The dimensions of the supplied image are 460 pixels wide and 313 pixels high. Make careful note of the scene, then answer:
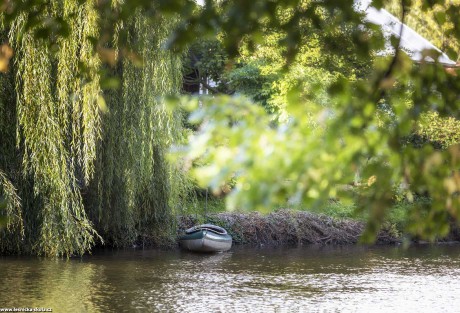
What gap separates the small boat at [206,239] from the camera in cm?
1897

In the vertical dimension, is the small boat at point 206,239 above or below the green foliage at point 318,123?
below

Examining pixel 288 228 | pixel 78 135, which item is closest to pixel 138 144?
pixel 78 135

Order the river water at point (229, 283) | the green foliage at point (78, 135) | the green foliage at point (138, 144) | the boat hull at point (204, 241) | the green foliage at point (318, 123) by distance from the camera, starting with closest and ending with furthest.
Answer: the green foliage at point (318, 123) → the river water at point (229, 283) → the green foliage at point (78, 135) → the green foliage at point (138, 144) → the boat hull at point (204, 241)

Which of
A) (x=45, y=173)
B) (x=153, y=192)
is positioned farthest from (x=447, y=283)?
(x=45, y=173)

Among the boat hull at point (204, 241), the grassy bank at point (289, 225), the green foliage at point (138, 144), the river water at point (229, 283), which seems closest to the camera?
the river water at point (229, 283)

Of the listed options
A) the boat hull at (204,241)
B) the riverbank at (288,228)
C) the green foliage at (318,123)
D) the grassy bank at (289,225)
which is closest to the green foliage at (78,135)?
the boat hull at (204,241)

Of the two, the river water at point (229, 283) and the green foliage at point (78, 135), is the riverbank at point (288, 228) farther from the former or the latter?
the green foliage at point (78, 135)

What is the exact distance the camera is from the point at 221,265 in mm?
16875

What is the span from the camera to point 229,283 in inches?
552

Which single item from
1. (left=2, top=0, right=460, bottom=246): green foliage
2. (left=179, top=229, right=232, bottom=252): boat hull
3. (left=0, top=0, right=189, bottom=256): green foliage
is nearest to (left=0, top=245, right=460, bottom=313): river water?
(left=179, top=229, right=232, bottom=252): boat hull

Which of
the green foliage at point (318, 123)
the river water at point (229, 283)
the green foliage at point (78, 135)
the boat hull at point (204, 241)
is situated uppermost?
the green foliage at point (78, 135)

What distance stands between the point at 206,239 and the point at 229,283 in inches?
198

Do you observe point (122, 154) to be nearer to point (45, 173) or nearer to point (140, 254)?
point (45, 173)

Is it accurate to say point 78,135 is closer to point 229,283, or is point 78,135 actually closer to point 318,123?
point 229,283
